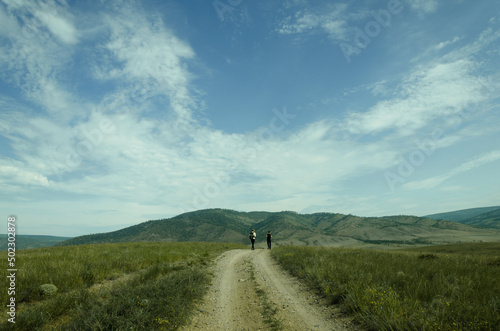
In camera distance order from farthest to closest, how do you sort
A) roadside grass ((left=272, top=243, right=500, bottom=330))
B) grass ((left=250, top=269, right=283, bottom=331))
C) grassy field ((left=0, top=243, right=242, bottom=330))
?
grass ((left=250, top=269, right=283, bottom=331))
grassy field ((left=0, top=243, right=242, bottom=330))
roadside grass ((left=272, top=243, right=500, bottom=330))

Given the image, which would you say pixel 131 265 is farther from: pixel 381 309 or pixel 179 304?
pixel 381 309

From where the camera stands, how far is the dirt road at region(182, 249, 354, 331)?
21.2 feet

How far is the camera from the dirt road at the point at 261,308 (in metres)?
6.45

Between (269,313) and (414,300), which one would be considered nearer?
(414,300)

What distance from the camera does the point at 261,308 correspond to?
7754mm

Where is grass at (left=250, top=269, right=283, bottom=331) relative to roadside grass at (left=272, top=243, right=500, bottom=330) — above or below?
below

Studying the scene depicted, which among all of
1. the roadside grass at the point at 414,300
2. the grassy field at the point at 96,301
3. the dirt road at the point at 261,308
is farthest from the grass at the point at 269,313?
the grassy field at the point at 96,301

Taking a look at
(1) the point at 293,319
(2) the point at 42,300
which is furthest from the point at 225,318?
(2) the point at 42,300

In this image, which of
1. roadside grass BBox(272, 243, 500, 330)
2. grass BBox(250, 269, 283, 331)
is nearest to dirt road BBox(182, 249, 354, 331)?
grass BBox(250, 269, 283, 331)

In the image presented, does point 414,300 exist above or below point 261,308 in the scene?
above

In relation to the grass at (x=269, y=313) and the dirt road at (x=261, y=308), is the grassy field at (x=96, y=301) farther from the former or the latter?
the grass at (x=269, y=313)

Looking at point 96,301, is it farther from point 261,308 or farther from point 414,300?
point 414,300

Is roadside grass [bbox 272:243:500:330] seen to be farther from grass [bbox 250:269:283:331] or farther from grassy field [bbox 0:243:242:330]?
grassy field [bbox 0:243:242:330]

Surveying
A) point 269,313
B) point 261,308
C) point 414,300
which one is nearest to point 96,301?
point 261,308
